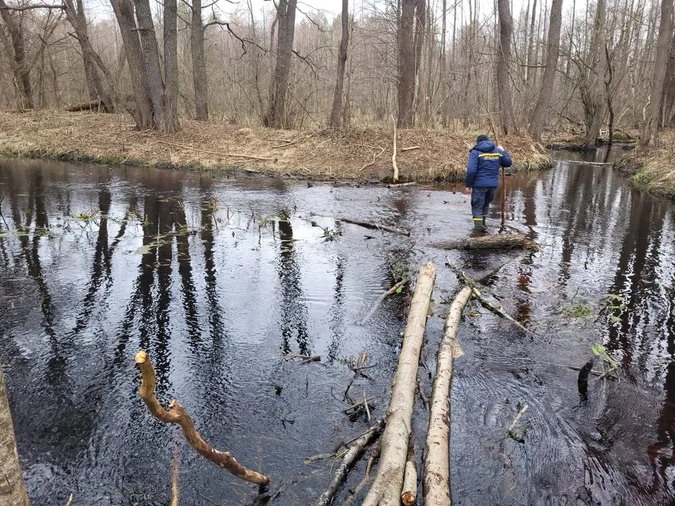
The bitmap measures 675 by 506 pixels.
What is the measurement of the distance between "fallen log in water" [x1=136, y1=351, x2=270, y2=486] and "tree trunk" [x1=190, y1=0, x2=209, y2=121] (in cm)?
2546

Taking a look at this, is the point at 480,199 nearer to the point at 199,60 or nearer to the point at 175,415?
the point at 175,415

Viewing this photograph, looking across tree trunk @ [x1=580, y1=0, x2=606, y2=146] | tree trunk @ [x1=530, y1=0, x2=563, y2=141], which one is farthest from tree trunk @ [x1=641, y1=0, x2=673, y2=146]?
tree trunk @ [x1=580, y1=0, x2=606, y2=146]

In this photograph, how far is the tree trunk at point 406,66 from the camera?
22.1 m

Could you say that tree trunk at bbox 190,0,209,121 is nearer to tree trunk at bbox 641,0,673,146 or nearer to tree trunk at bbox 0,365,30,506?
tree trunk at bbox 641,0,673,146

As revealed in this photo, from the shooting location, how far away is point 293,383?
194 inches

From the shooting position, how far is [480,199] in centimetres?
1047

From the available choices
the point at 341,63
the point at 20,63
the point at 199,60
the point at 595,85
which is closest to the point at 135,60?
the point at 199,60

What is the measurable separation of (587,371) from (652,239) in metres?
7.31

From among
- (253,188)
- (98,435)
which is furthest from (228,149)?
(98,435)

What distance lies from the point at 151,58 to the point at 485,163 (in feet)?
53.1

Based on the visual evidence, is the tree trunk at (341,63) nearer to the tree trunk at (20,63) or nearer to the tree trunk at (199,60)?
the tree trunk at (199,60)

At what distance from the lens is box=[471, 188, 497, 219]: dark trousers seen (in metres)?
10.4

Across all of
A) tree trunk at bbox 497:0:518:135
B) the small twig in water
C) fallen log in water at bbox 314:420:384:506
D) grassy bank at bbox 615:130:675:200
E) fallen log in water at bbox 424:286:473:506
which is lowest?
the small twig in water

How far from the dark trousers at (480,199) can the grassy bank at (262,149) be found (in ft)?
25.0
